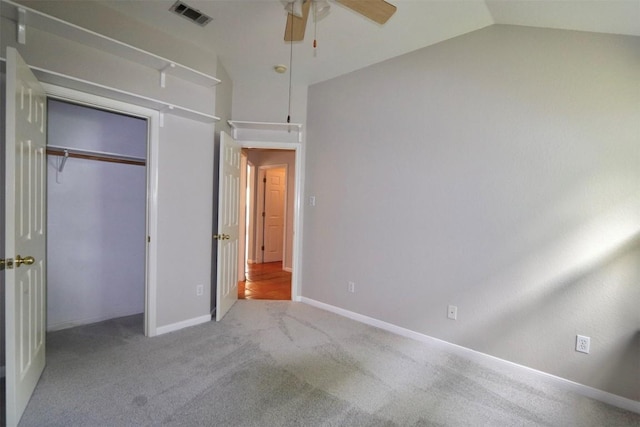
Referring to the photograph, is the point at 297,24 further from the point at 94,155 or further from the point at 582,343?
the point at 582,343

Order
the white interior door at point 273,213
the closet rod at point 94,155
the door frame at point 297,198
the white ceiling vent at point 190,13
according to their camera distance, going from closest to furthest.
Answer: the white ceiling vent at point 190,13
the closet rod at point 94,155
the door frame at point 297,198
the white interior door at point 273,213

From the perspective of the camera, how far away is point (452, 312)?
2703 mm

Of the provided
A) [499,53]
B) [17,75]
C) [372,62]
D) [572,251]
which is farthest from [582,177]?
[17,75]

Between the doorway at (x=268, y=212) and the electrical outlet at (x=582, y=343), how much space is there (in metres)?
3.99

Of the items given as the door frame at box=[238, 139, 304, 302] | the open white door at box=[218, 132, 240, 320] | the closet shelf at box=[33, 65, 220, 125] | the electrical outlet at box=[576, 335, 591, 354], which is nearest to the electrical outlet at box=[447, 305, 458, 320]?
the electrical outlet at box=[576, 335, 591, 354]

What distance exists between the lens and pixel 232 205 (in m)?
3.55

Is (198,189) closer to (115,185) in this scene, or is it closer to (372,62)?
(115,185)

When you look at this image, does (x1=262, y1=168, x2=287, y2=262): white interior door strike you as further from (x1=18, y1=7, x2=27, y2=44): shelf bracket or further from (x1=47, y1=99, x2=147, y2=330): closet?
(x1=18, y1=7, x2=27, y2=44): shelf bracket

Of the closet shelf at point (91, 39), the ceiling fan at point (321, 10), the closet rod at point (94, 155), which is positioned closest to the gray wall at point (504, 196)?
the ceiling fan at point (321, 10)

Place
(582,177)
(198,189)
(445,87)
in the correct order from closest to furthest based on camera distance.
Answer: (582,177) → (445,87) → (198,189)

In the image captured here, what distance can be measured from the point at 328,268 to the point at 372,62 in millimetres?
2356

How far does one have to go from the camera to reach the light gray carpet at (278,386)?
5.88ft

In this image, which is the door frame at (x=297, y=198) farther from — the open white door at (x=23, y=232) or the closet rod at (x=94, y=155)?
the open white door at (x=23, y=232)

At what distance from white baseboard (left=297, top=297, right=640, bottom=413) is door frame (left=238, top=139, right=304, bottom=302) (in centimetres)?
58
